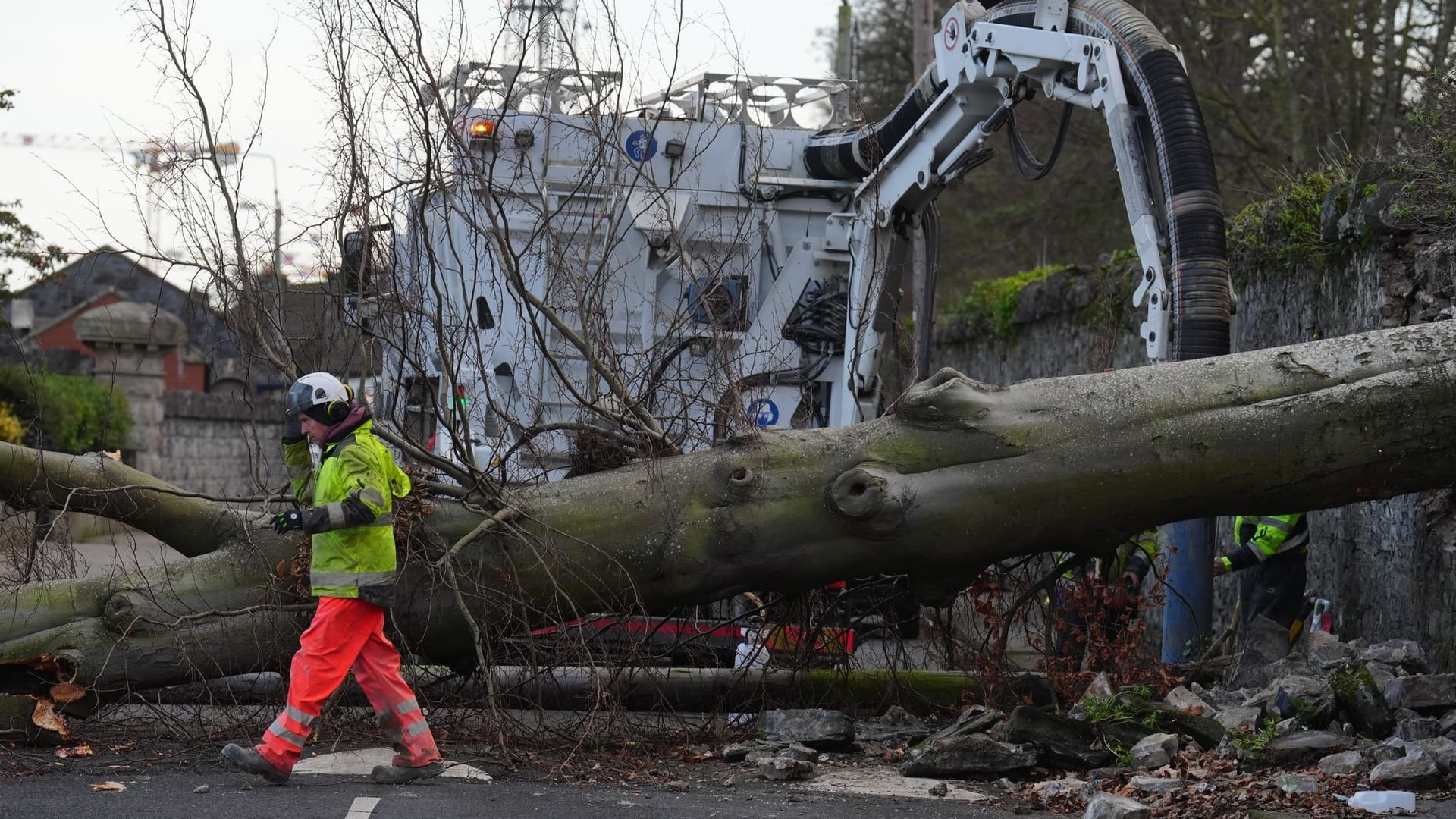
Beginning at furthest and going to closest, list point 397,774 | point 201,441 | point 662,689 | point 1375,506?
point 201,441
point 1375,506
point 662,689
point 397,774

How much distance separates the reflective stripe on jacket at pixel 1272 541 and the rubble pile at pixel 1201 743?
1149mm

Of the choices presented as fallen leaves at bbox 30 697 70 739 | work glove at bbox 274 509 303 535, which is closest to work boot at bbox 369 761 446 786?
work glove at bbox 274 509 303 535

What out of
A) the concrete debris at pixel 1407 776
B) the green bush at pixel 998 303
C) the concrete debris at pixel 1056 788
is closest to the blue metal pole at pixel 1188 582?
the concrete debris at pixel 1056 788

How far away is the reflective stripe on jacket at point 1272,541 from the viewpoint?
8.18 m

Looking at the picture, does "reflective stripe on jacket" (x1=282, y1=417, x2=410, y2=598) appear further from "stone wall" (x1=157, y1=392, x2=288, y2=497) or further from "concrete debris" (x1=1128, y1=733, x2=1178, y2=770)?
"stone wall" (x1=157, y1=392, x2=288, y2=497)

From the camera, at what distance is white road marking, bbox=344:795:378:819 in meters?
5.17

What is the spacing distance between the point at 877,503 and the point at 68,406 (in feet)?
54.1

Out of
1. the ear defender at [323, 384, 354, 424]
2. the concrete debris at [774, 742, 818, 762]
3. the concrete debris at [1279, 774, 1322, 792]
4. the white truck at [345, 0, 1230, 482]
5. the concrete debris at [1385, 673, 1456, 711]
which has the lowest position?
the concrete debris at [774, 742, 818, 762]

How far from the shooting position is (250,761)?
5648mm

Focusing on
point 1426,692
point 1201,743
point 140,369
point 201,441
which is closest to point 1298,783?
point 1201,743

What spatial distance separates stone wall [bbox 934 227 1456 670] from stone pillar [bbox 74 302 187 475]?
49.2 feet

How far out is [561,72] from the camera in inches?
290

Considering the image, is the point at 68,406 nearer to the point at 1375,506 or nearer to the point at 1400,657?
the point at 1375,506

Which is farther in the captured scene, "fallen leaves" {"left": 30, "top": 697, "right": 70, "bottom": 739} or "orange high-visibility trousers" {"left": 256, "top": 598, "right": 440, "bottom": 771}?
"fallen leaves" {"left": 30, "top": 697, "right": 70, "bottom": 739}
